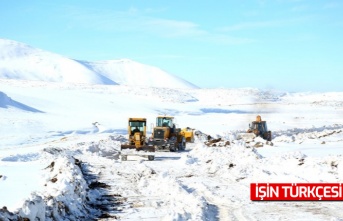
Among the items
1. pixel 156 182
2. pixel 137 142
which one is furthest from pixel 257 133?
pixel 156 182

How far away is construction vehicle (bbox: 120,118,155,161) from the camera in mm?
23484

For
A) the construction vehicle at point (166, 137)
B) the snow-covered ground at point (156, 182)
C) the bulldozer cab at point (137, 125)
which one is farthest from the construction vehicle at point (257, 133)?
the bulldozer cab at point (137, 125)

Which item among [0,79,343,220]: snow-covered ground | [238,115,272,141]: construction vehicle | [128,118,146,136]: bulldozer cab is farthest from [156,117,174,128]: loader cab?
[238,115,272,141]: construction vehicle

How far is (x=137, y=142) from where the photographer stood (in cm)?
2617

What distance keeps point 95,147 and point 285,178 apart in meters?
15.9

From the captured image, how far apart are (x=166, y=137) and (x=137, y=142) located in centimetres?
233

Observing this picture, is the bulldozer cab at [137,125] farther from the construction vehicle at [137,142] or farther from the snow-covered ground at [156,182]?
the snow-covered ground at [156,182]

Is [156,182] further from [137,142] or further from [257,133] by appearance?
[257,133]

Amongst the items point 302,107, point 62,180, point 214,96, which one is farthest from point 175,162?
point 214,96

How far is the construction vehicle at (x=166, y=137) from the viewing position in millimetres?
26797

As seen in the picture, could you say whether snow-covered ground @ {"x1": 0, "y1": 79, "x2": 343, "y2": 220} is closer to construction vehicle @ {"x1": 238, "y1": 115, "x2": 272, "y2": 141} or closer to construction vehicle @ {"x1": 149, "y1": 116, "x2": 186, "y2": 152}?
construction vehicle @ {"x1": 149, "y1": 116, "x2": 186, "y2": 152}

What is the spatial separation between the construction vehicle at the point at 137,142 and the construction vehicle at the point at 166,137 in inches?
26.4

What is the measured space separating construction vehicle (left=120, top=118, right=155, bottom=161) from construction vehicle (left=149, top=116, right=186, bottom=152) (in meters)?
0.67

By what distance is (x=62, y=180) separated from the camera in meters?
12.1
